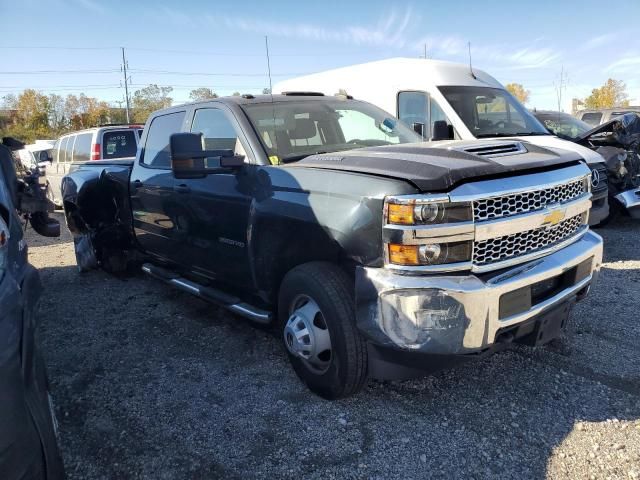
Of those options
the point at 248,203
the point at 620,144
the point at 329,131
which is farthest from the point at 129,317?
the point at 620,144

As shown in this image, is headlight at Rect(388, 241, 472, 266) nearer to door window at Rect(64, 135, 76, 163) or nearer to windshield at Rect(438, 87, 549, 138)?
windshield at Rect(438, 87, 549, 138)

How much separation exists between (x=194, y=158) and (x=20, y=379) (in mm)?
1826

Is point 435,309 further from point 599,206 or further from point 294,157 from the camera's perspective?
point 599,206

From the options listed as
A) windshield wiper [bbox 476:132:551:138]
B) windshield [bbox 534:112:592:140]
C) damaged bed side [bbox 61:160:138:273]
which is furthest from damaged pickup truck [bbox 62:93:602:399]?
windshield [bbox 534:112:592:140]

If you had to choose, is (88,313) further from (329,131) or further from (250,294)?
(329,131)

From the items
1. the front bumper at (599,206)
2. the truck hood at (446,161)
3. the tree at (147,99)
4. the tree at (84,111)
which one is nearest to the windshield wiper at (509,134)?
the front bumper at (599,206)

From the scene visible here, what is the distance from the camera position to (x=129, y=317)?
4.67 metres

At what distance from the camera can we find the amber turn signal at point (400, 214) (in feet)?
7.77

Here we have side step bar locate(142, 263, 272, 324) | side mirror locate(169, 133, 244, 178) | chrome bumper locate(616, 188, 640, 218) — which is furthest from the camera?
chrome bumper locate(616, 188, 640, 218)

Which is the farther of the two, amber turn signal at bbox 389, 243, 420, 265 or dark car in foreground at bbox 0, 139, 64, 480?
amber turn signal at bbox 389, 243, 420, 265

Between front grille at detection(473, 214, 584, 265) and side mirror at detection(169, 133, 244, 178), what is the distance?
1678mm

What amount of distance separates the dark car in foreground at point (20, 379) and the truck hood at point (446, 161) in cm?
165

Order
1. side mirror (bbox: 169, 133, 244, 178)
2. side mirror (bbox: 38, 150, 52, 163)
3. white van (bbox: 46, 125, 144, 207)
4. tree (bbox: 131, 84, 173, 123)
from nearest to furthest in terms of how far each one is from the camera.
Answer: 1. side mirror (bbox: 169, 133, 244, 178)
2. side mirror (bbox: 38, 150, 52, 163)
3. white van (bbox: 46, 125, 144, 207)
4. tree (bbox: 131, 84, 173, 123)

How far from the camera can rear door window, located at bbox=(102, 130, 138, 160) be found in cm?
1020
